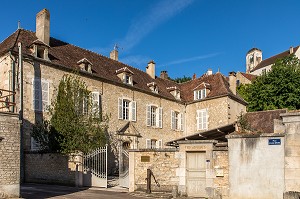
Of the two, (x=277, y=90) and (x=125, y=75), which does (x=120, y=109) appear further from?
(x=277, y=90)

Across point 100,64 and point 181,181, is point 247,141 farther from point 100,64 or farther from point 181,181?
point 100,64

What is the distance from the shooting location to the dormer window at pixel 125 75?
24.4 meters

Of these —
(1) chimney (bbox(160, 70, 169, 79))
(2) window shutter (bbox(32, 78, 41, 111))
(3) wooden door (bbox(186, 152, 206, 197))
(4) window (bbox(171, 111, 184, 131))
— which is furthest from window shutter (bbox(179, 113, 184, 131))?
(3) wooden door (bbox(186, 152, 206, 197))

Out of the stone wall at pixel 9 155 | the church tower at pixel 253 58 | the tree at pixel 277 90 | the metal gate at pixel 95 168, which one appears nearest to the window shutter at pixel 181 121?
the tree at pixel 277 90

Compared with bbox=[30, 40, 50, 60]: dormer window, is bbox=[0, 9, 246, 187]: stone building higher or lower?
lower

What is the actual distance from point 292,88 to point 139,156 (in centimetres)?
1897

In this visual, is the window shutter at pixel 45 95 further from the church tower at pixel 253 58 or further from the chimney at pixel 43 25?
the church tower at pixel 253 58

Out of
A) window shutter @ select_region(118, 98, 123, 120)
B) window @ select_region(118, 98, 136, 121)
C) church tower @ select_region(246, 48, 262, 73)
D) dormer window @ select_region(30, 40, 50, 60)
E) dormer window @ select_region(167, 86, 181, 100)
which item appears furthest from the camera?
church tower @ select_region(246, 48, 262, 73)

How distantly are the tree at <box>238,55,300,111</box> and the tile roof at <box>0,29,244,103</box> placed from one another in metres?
3.18

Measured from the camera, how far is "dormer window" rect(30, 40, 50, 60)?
62.0ft

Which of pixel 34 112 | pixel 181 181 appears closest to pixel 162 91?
pixel 34 112

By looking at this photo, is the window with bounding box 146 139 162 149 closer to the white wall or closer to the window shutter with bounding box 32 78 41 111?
the window shutter with bounding box 32 78 41 111

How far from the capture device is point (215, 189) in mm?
11633

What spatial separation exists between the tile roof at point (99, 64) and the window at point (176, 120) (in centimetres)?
137
